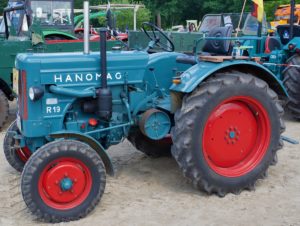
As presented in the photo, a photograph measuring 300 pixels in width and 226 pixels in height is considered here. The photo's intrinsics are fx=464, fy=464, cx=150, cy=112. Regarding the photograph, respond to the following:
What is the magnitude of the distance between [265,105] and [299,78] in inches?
126

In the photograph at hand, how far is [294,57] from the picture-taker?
24.5 feet

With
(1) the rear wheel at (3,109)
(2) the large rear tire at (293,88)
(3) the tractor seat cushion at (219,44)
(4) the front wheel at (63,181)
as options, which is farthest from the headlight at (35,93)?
Answer: (2) the large rear tire at (293,88)

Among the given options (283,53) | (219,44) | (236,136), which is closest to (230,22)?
(283,53)

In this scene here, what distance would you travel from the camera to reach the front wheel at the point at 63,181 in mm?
3490

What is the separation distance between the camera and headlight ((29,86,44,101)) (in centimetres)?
374

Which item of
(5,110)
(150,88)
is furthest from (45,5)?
(150,88)

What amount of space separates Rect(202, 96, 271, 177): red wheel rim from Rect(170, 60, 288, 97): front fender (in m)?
0.30

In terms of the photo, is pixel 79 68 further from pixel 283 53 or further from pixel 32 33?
pixel 283 53

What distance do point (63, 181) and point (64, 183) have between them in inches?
0.7

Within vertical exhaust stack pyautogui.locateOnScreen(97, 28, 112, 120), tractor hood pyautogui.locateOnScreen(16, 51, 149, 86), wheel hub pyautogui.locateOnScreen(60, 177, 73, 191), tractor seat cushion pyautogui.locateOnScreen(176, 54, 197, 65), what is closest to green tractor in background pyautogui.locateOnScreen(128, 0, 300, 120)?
tractor seat cushion pyautogui.locateOnScreen(176, 54, 197, 65)

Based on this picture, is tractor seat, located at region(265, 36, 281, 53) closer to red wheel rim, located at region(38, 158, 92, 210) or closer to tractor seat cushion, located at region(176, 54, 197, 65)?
tractor seat cushion, located at region(176, 54, 197, 65)

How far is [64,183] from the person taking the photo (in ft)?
11.7

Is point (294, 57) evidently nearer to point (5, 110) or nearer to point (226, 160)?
point (226, 160)

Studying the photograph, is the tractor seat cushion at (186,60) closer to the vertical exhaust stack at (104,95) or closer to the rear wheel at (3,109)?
the vertical exhaust stack at (104,95)
